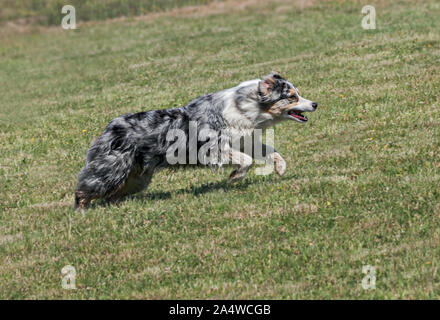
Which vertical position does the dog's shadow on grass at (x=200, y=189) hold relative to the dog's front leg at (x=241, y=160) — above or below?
below

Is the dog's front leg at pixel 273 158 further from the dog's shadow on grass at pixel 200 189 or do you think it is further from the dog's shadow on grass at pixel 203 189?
the dog's shadow on grass at pixel 200 189

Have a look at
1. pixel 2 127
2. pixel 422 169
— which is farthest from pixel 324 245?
pixel 2 127

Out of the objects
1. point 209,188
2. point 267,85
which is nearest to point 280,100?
point 267,85

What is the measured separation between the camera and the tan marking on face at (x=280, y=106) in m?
10.6

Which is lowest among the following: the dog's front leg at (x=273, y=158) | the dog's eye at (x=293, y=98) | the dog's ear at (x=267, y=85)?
the dog's front leg at (x=273, y=158)

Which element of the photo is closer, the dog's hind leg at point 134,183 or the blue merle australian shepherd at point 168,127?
the blue merle australian shepherd at point 168,127

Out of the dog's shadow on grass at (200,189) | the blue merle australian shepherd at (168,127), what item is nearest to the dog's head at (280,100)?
the blue merle australian shepherd at (168,127)

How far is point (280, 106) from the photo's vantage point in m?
10.7

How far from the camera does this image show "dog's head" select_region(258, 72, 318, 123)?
1053cm

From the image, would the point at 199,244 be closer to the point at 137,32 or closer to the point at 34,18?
the point at 137,32

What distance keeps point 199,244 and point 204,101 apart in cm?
309

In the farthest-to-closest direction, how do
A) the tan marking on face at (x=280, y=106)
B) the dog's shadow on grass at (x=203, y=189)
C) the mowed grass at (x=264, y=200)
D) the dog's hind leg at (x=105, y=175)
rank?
the dog's shadow on grass at (x=203, y=189), the tan marking on face at (x=280, y=106), the dog's hind leg at (x=105, y=175), the mowed grass at (x=264, y=200)

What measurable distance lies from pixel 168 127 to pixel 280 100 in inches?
73.8

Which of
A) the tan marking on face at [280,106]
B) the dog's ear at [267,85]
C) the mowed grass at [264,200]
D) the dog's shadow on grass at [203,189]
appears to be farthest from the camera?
the dog's shadow on grass at [203,189]
